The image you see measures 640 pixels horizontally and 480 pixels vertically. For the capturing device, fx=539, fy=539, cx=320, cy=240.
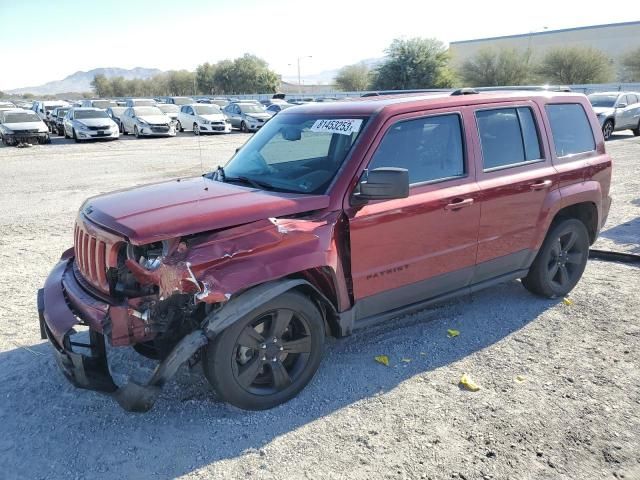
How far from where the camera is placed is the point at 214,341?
3.23 metres

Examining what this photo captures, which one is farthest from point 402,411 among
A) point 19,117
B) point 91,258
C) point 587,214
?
point 19,117

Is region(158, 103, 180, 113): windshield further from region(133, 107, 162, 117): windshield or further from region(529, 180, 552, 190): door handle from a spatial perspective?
region(529, 180, 552, 190): door handle

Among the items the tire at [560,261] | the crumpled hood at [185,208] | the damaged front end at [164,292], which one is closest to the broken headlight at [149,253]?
the damaged front end at [164,292]

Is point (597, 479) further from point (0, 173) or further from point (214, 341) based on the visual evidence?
point (0, 173)

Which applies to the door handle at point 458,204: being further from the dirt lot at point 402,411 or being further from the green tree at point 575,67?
the green tree at point 575,67

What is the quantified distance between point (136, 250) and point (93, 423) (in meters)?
1.13

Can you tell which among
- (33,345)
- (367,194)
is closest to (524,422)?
(367,194)

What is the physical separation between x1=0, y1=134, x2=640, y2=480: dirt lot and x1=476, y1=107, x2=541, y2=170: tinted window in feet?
4.72

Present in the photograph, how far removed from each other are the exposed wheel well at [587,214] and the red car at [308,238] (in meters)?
0.29

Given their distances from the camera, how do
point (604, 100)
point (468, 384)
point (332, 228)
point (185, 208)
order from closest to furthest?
point (185, 208), point (332, 228), point (468, 384), point (604, 100)

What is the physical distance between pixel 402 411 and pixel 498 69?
183 feet

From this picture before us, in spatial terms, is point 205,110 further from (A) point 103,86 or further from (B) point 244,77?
(A) point 103,86

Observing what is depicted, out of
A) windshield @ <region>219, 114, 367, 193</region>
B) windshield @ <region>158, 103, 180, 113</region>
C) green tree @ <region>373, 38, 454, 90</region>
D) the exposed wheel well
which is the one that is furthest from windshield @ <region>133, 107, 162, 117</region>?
green tree @ <region>373, 38, 454, 90</region>

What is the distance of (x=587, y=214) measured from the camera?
5414 millimetres
